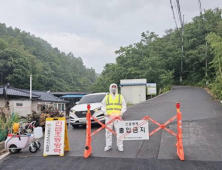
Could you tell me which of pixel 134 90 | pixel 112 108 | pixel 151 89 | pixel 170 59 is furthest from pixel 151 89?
pixel 112 108

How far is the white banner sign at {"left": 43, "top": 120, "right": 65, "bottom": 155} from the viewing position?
6312 mm

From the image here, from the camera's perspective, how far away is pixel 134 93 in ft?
94.5

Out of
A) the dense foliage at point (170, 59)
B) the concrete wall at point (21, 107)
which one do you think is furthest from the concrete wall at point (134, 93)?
the concrete wall at point (21, 107)

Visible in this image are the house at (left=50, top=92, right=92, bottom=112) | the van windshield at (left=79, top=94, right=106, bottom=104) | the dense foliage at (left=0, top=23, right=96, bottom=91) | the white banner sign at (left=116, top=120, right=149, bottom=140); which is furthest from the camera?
the dense foliage at (left=0, top=23, right=96, bottom=91)

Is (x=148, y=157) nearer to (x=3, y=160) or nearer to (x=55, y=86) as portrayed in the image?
(x=3, y=160)

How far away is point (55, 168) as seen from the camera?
5242 millimetres

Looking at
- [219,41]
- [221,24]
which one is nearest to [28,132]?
[219,41]

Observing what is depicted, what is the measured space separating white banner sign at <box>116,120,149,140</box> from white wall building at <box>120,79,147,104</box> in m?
22.4

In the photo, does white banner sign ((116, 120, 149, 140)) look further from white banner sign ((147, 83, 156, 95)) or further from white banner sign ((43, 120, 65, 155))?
white banner sign ((147, 83, 156, 95))

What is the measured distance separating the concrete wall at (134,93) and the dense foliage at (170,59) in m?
5.30

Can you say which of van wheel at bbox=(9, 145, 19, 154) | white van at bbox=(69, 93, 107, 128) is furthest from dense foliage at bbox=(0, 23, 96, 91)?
van wheel at bbox=(9, 145, 19, 154)

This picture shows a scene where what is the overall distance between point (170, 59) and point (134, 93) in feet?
59.6

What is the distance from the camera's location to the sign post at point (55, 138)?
20.7ft

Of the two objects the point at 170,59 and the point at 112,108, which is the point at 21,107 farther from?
the point at 170,59
